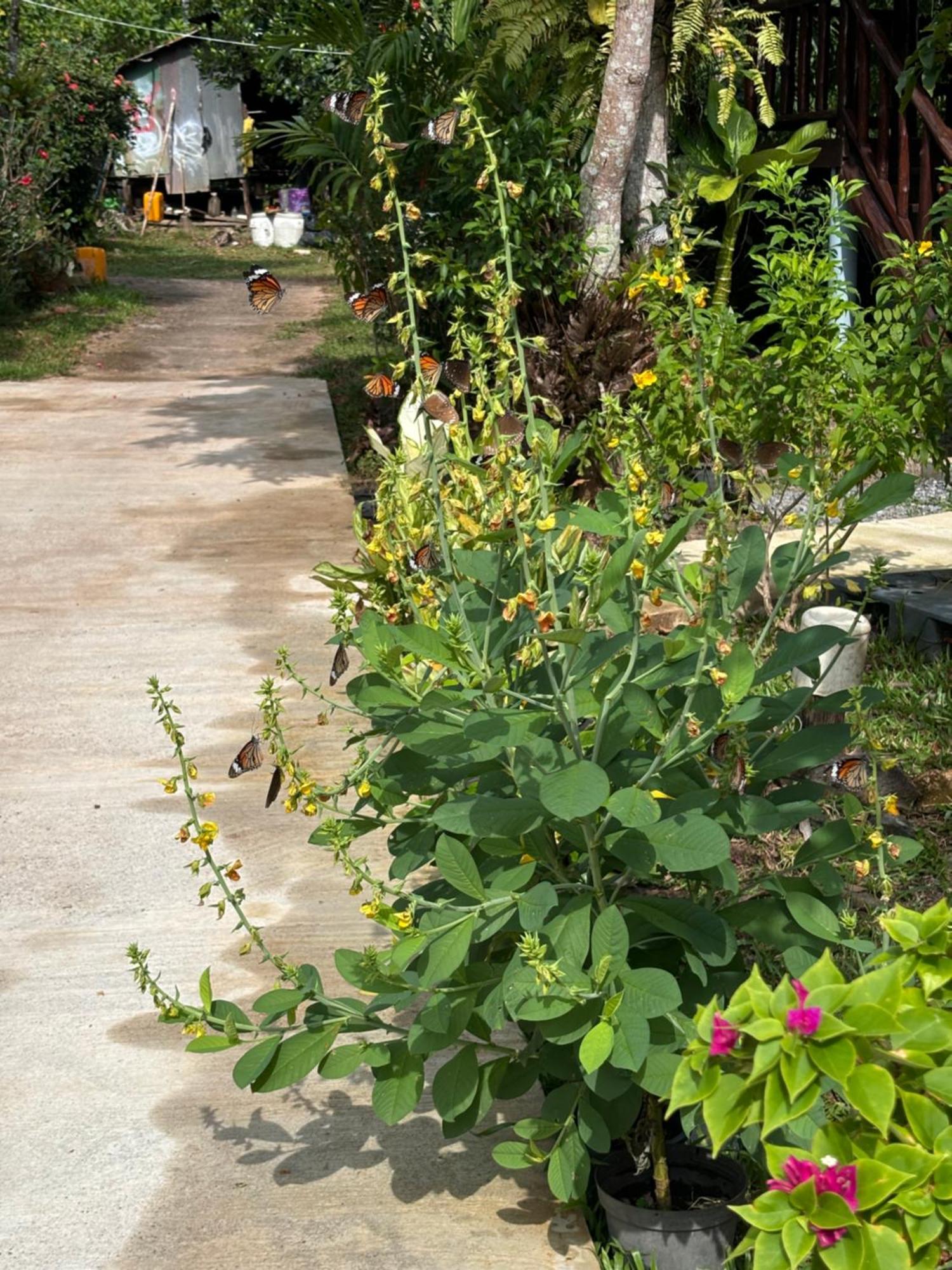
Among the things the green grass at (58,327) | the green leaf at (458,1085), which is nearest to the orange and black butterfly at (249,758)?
the green leaf at (458,1085)

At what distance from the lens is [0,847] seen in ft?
15.3

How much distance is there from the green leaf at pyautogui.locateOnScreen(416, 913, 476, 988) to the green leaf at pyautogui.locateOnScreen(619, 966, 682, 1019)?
253 mm

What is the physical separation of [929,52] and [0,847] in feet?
18.5

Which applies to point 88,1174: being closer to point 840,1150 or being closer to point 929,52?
point 840,1150

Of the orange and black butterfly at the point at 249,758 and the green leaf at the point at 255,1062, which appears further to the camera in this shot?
the orange and black butterfly at the point at 249,758

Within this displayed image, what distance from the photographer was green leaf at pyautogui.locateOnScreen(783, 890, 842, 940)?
2.59 metres

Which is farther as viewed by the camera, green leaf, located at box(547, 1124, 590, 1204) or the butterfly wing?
the butterfly wing

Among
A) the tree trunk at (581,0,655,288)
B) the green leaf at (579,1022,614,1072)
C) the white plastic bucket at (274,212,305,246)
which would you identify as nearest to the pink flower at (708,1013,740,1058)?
the green leaf at (579,1022,614,1072)

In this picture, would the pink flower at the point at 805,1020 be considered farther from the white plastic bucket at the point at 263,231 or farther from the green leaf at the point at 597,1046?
the white plastic bucket at the point at 263,231

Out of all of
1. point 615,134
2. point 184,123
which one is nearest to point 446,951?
point 615,134

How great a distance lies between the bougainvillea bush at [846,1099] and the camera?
5.34ft

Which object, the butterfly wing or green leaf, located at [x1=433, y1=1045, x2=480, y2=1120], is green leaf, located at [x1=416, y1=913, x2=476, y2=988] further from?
the butterfly wing

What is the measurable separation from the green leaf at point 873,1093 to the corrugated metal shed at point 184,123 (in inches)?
1201

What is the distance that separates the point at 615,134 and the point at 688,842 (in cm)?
714
